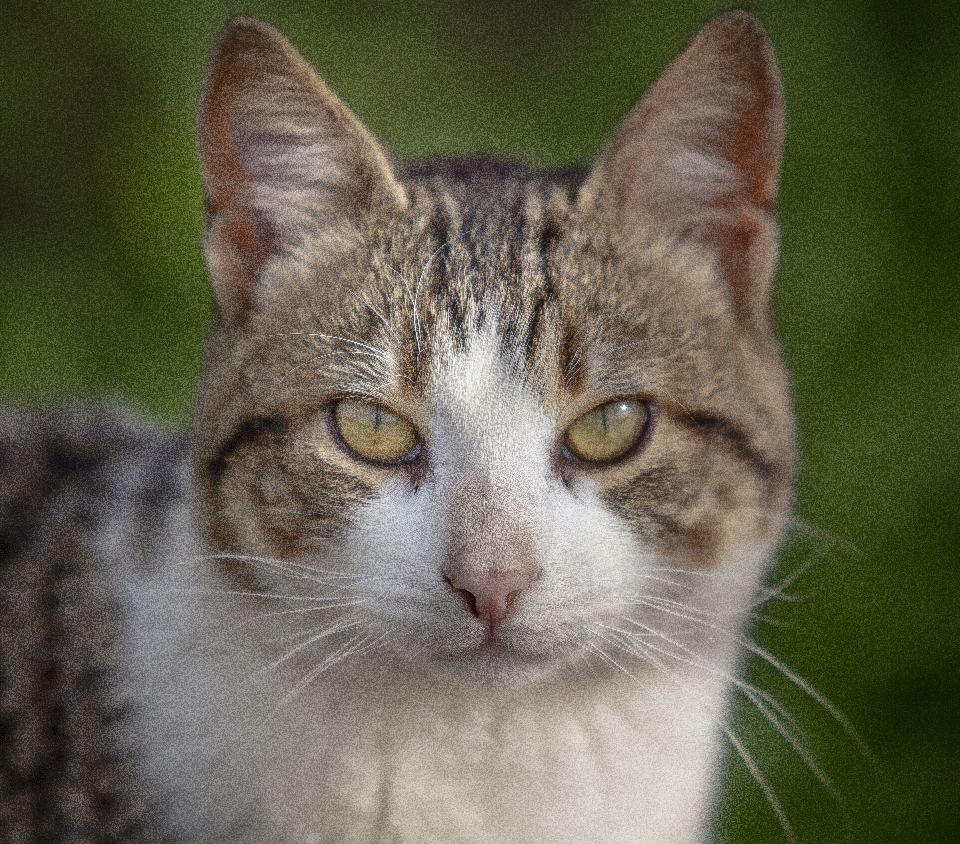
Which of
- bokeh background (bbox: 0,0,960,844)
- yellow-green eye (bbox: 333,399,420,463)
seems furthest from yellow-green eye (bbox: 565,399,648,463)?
bokeh background (bbox: 0,0,960,844)

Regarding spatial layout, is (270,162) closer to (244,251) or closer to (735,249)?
(244,251)

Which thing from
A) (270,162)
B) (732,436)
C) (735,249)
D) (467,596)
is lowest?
(467,596)

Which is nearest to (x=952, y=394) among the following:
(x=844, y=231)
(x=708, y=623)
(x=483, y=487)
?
(x=844, y=231)

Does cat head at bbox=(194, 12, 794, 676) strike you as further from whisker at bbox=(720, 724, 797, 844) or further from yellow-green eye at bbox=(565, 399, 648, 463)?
whisker at bbox=(720, 724, 797, 844)

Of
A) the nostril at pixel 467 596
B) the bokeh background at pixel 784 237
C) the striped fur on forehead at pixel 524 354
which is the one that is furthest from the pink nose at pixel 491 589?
the bokeh background at pixel 784 237

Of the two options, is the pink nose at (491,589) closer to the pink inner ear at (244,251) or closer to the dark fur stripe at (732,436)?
the dark fur stripe at (732,436)

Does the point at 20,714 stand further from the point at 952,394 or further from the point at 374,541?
the point at 952,394

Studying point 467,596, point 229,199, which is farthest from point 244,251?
point 467,596
